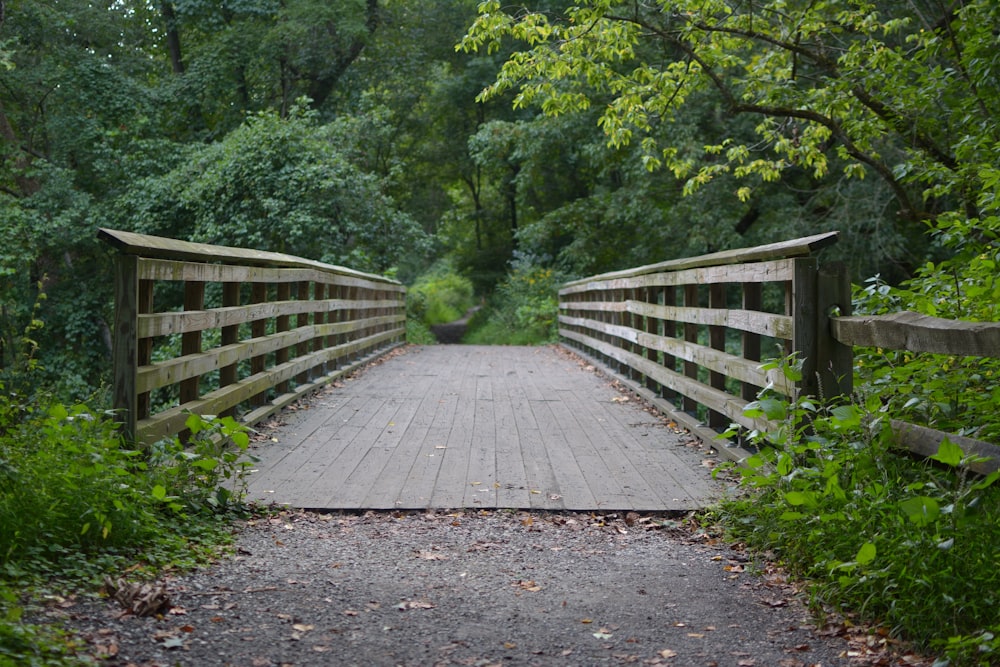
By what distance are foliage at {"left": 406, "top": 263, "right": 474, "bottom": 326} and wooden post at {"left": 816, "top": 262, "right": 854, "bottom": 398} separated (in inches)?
877

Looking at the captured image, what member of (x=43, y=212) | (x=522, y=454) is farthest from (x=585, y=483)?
(x=43, y=212)

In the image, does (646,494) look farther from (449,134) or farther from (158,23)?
(449,134)

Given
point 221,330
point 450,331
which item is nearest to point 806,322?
point 221,330

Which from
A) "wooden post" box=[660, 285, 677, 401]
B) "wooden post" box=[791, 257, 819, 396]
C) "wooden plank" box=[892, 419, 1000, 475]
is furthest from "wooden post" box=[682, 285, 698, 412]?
"wooden plank" box=[892, 419, 1000, 475]

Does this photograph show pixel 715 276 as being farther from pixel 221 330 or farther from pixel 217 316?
pixel 221 330

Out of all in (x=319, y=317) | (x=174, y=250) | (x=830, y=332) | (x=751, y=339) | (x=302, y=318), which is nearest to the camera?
(x=830, y=332)

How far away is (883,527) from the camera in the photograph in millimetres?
3129

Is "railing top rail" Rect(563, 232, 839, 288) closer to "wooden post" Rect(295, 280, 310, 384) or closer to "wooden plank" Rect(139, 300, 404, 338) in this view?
"wooden plank" Rect(139, 300, 404, 338)

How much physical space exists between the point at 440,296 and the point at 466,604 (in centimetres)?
2845

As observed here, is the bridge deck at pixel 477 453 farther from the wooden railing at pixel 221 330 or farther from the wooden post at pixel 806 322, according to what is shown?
the wooden post at pixel 806 322

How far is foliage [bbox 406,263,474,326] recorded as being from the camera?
1067 inches

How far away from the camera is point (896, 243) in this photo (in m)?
15.6

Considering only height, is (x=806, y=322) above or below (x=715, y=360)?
above

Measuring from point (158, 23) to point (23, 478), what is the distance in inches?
933
